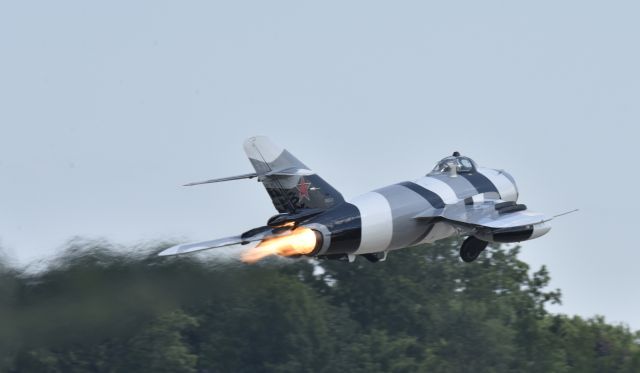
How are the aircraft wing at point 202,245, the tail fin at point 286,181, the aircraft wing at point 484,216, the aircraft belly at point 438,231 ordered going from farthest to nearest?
the aircraft belly at point 438,231
the aircraft wing at point 484,216
the tail fin at point 286,181
the aircraft wing at point 202,245

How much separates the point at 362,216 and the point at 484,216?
479 cm

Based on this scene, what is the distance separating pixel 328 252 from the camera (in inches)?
1902

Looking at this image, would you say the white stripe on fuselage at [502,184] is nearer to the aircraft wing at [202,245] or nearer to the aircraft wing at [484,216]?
the aircraft wing at [484,216]

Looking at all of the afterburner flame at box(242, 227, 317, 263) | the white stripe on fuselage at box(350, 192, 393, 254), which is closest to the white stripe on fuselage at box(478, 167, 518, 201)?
the white stripe on fuselage at box(350, 192, 393, 254)

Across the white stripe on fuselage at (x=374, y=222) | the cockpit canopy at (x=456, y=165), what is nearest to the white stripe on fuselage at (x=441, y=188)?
the cockpit canopy at (x=456, y=165)

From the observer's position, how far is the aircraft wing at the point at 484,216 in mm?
50094

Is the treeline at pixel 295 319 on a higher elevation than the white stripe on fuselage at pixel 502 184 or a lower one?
lower

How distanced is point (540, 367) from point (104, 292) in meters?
34.1

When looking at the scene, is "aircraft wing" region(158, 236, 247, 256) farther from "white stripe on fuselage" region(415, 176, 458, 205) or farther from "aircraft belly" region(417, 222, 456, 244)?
"white stripe on fuselage" region(415, 176, 458, 205)

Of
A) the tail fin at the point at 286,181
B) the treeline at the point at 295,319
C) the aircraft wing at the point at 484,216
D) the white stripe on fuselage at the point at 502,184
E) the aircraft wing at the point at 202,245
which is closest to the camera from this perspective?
the aircraft wing at the point at 202,245

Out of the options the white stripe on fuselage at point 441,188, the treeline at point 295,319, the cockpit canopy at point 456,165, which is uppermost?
the cockpit canopy at point 456,165

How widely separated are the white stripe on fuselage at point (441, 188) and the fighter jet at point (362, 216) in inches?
1.3

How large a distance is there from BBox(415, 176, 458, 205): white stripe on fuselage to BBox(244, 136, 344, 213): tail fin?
3.60 metres

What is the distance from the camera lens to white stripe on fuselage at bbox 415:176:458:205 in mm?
51209
